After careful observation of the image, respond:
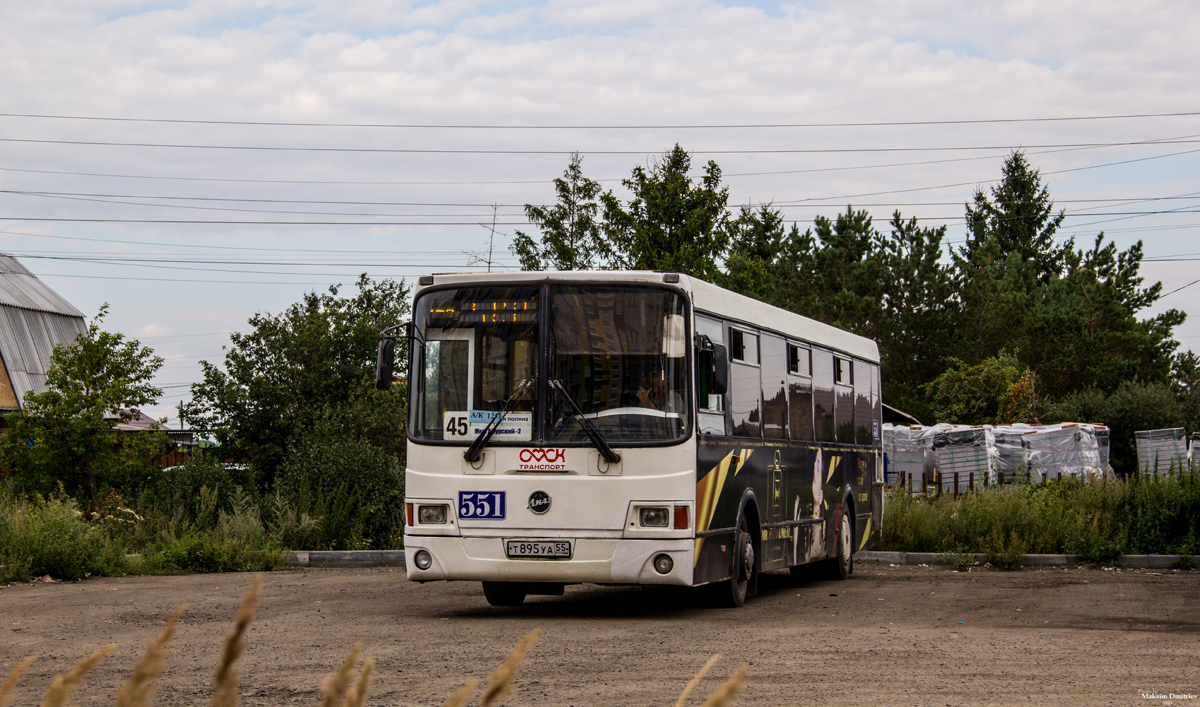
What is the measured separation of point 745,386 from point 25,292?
43.3 m

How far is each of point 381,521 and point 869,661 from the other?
1274 cm

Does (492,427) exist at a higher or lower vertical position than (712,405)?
lower

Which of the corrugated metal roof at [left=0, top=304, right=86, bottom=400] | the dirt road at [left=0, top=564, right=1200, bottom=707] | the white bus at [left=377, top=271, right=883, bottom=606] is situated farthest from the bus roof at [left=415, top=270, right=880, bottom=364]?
the corrugated metal roof at [left=0, top=304, right=86, bottom=400]

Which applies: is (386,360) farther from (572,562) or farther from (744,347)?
(744,347)

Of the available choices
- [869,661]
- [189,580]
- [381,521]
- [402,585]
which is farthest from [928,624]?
[381,521]

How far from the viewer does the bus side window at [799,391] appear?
1505 centimetres

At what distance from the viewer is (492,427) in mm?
11938

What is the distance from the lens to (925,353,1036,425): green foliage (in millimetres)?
51906

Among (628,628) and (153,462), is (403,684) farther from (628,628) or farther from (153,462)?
(153,462)

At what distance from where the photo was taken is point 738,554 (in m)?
13.0

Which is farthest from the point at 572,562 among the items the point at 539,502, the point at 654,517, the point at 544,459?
the point at 544,459

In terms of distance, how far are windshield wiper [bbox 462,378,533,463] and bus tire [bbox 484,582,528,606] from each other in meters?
1.65

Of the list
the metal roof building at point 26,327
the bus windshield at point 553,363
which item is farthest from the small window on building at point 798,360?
the metal roof building at point 26,327

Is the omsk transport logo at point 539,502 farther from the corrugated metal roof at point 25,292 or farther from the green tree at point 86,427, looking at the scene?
the corrugated metal roof at point 25,292
